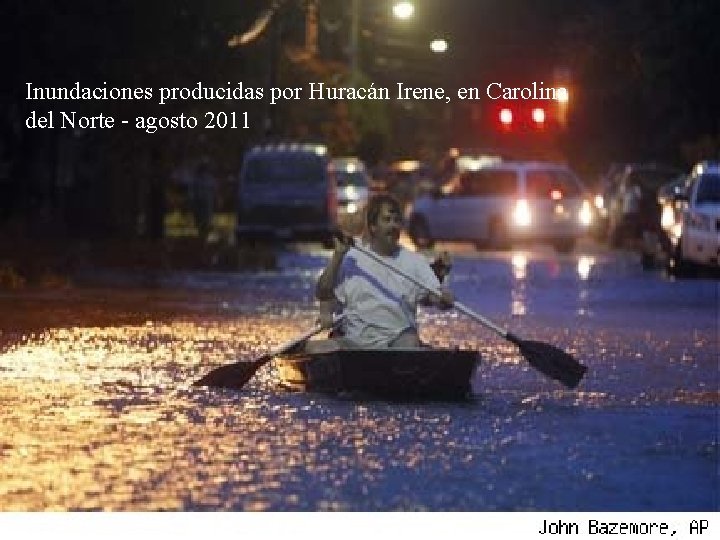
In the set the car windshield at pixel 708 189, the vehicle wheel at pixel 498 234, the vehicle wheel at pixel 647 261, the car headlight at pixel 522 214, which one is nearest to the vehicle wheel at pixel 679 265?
the car windshield at pixel 708 189

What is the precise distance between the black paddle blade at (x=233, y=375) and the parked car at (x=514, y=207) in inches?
1161

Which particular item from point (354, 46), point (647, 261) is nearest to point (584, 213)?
point (647, 261)

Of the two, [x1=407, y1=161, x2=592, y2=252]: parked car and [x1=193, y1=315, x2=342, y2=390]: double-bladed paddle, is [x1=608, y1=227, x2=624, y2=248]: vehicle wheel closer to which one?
[x1=407, y1=161, x2=592, y2=252]: parked car

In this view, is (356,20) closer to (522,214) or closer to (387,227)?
(522,214)

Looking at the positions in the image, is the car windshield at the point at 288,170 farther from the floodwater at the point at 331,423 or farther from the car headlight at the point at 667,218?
the floodwater at the point at 331,423

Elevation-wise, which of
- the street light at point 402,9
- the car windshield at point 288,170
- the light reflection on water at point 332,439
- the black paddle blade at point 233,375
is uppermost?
the street light at point 402,9

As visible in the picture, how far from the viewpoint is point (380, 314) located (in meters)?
18.2

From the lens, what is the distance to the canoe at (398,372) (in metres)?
17.6

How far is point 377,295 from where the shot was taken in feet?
59.4

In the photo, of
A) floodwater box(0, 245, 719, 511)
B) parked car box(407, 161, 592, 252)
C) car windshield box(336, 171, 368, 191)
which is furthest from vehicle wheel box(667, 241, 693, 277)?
car windshield box(336, 171, 368, 191)

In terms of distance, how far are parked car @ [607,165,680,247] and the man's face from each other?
29.5 metres

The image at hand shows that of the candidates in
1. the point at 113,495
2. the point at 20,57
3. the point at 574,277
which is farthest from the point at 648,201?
the point at 113,495

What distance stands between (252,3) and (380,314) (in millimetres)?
20457
